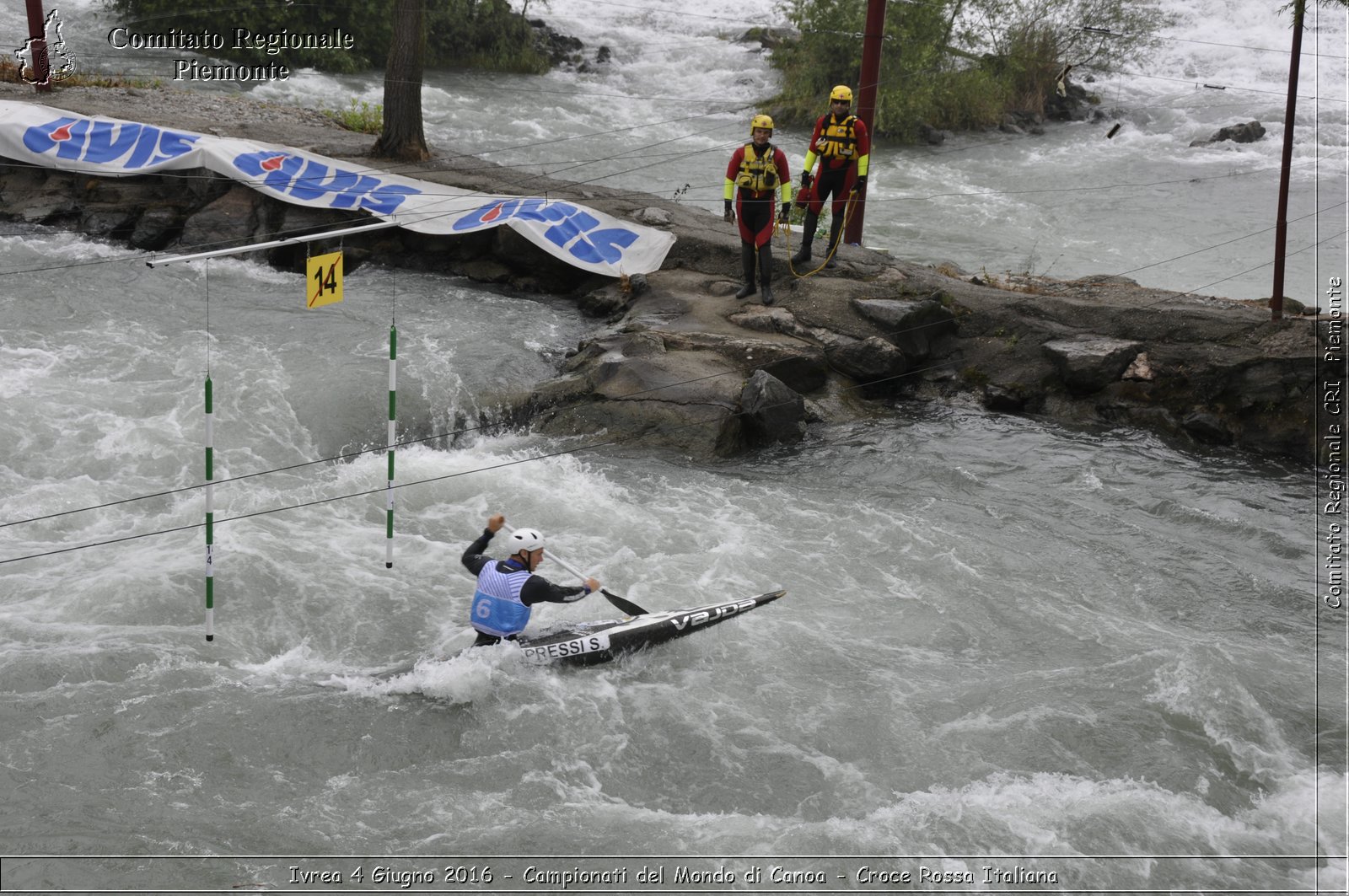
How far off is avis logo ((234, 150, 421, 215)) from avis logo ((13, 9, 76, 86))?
4.59 metres

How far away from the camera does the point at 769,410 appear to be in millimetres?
10117

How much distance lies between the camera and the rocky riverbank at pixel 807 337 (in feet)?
33.9

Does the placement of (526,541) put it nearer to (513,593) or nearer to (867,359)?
(513,593)

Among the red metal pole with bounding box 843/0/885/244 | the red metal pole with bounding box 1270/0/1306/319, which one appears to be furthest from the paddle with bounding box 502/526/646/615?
the red metal pole with bounding box 1270/0/1306/319

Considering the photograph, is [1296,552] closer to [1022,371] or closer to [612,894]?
[1022,371]

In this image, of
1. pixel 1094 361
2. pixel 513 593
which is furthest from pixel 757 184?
pixel 513 593

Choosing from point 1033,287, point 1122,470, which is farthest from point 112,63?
point 1122,470

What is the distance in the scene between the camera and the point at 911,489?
9.66 metres

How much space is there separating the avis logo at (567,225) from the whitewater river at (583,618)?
2.47ft

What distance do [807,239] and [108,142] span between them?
8091mm

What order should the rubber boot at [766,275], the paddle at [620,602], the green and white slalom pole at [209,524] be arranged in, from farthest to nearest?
the rubber boot at [766,275], the paddle at [620,602], the green and white slalom pole at [209,524]

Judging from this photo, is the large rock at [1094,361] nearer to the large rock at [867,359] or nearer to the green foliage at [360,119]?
the large rock at [867,359]

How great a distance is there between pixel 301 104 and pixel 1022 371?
13877 millimetres

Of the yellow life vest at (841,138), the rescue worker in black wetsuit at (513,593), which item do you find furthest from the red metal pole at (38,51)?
the rescue worker in black wetsuit at (513,593)
